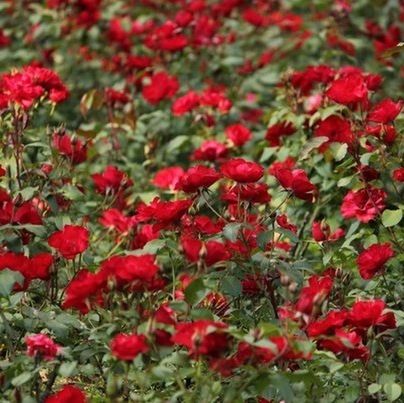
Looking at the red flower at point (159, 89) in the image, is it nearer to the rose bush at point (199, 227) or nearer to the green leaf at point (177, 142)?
the rose bush at point (199, 227)

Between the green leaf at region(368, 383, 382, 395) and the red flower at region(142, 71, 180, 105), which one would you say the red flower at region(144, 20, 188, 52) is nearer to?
the red flower at region(142, 71, 180, 105)

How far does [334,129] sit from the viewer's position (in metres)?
3.55

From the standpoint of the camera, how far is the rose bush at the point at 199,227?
2.42m

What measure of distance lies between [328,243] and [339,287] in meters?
0.32

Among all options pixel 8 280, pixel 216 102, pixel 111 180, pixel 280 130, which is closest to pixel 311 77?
pixel 280 130

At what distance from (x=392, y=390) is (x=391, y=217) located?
2.57 ft

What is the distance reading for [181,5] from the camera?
616cm

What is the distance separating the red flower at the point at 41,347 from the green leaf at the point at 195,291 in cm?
33

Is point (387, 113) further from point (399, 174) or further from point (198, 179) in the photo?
point (198, 179)

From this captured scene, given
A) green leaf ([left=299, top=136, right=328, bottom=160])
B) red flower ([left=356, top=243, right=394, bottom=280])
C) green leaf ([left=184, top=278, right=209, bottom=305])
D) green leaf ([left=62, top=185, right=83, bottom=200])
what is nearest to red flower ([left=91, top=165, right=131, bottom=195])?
green leaf ([left=62, top=185, right=83, bottom=200])

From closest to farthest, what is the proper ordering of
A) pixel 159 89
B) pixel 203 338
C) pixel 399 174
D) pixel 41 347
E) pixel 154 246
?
1. pixel 203 338
2. pixel 41 347
3. pixel 154 246
4. pixel 399 174
5. pixel 159 89

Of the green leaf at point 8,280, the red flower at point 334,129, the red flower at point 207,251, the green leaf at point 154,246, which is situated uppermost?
the red flower at point 207,251

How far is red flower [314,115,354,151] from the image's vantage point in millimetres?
3439

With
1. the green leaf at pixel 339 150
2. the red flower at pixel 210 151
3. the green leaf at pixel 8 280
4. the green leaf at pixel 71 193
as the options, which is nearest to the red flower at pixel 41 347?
the green leaf at pixel 8 280
